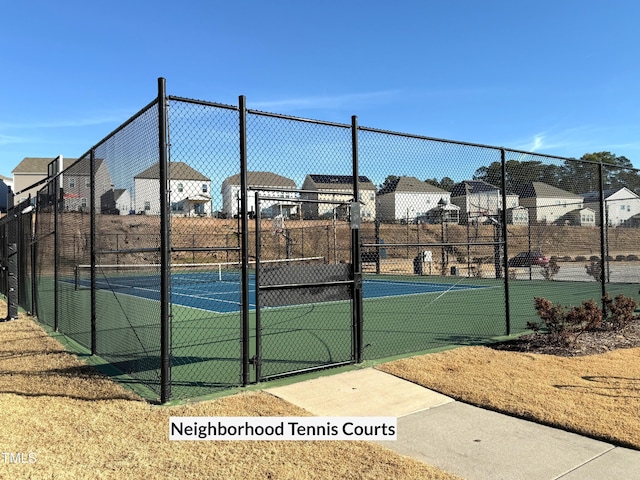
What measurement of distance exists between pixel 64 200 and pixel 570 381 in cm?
819

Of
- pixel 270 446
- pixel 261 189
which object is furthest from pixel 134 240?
pixel 270 446

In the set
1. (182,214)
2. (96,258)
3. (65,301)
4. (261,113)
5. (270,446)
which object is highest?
(261,113)

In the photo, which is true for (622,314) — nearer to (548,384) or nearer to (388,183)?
(548,384)

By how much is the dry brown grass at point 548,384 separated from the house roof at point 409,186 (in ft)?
8.52

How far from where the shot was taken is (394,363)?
21.0ft

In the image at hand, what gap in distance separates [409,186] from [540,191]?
8.15m

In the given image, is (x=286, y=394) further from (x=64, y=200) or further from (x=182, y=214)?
(x=64, y=200)

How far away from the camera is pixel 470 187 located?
961cm

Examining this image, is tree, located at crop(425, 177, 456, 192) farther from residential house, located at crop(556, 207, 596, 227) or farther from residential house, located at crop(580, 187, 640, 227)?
residential house, located at crop(556, 207, 596, 227)

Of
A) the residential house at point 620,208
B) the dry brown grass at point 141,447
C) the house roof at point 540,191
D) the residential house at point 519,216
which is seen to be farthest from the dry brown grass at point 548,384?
the residential house at point 519,216

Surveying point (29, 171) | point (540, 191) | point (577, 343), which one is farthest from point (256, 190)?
point (29, 171)

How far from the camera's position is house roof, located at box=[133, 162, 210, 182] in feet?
16.8

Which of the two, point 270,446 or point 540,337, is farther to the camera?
point 540,337

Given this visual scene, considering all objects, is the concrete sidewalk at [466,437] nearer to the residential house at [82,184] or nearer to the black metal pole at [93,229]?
the black metal pole at [93,229]
